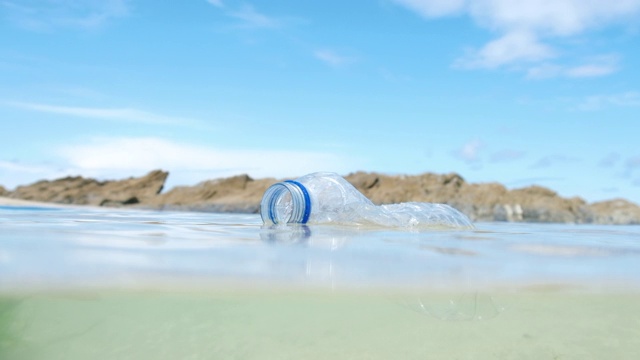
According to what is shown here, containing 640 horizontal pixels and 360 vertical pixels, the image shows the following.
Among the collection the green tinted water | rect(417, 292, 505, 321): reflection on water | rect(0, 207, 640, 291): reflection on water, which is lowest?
the green tinted water

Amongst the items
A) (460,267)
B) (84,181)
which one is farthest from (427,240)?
(84,181)

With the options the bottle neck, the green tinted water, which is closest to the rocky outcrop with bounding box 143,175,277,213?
the bottle neck

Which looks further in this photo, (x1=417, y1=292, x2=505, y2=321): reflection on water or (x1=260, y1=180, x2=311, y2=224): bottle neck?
(x1=260, y1=180, x2=311, y2=224): bottle neck

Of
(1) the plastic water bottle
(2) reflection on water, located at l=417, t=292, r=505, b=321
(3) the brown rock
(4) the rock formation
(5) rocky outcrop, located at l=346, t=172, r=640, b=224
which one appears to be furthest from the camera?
(4) the rock formation

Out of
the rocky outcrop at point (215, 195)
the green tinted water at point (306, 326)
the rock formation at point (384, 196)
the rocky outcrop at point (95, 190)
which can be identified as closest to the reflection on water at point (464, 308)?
the green tinted water at point (306, 326)

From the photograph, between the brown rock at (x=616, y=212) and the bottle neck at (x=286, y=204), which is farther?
the brown rock at (x=616, y=212)

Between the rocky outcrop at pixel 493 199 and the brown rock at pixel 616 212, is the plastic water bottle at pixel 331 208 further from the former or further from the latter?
the brown rock at pixel 616 212

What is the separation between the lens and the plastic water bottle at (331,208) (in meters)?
6.38

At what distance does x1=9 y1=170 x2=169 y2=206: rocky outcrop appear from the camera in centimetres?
2391

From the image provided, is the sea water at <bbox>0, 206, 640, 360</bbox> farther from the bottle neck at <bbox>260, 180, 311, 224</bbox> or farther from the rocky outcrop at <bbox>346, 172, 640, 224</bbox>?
the rocky outcrop at <bbox>346, 172, 640, 224</bbox>

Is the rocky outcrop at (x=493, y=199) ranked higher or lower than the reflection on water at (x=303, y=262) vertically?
higher

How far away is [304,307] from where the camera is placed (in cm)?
332

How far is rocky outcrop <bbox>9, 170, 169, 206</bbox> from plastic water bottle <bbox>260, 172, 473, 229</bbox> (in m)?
18.1

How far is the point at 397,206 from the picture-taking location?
24.5ft
